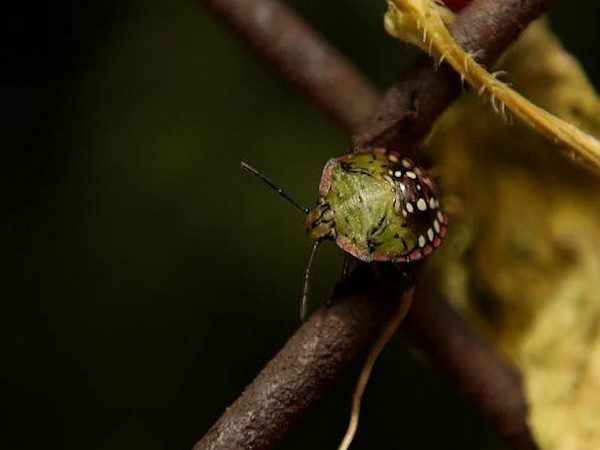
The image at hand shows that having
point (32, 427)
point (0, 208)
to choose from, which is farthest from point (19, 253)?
point (32, 427)

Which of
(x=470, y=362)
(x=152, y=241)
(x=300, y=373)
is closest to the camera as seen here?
(x=300, y=373)

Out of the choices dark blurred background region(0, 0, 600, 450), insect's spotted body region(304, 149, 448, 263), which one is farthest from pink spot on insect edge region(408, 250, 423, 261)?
dark blurred background region(0, 0, 600, 450)

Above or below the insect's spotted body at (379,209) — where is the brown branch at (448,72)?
above

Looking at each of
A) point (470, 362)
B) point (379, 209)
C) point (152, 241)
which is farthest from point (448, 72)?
point (152, 241)

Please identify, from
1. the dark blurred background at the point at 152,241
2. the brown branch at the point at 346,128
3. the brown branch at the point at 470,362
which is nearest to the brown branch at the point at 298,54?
the brown branch at the point at 346,128

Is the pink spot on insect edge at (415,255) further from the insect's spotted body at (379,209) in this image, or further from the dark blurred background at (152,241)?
the dark blurred background at (152,241)

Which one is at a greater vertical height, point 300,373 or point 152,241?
point 300,373

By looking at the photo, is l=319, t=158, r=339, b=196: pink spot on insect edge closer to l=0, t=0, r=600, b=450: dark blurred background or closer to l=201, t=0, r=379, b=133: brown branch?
l=201, t=0, r=379, b=133: brown branch

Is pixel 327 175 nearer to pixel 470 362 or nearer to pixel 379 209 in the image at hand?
pixel 379 209
